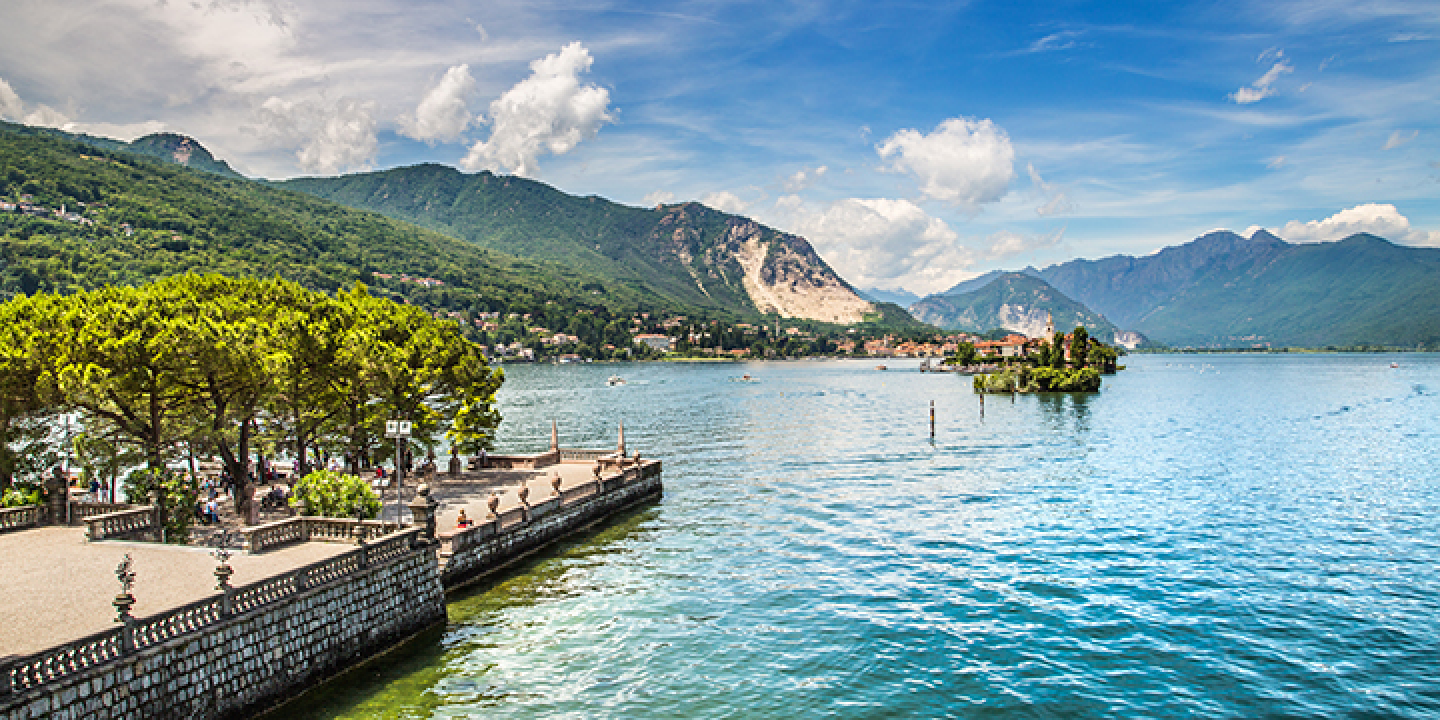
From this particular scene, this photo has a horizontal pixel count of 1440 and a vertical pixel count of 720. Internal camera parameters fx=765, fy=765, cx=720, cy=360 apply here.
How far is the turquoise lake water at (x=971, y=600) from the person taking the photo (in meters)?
20.2

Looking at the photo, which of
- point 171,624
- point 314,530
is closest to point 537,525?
point 314,530

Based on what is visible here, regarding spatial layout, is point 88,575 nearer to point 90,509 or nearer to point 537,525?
point 90,509

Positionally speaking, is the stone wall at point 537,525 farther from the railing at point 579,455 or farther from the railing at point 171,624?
the railing at point 171,624

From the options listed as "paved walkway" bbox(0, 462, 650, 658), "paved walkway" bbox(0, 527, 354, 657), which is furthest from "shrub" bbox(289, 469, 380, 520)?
"paved walkway" bbox(0, 527, 354, 657)

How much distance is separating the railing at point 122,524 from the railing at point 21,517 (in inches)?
122

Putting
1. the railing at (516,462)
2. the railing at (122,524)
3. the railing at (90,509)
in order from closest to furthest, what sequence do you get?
the railing at (122,524)
the railing at (90,509)
the railing at (516,462)

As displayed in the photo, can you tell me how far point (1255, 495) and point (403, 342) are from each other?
169 ft

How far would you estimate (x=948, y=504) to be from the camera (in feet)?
149

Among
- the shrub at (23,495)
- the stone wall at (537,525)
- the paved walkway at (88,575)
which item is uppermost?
the shrub at (23,495)

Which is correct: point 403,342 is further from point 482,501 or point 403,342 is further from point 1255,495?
point 1255,495

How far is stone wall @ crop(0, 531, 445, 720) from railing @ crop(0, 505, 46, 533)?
1413 cm

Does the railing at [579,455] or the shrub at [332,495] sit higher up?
the shrub at [332,495]

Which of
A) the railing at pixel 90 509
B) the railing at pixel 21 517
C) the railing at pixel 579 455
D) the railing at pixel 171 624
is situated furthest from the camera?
the railing at pixel 579 455

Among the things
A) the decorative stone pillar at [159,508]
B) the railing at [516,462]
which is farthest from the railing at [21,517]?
the railing at [516,462]
